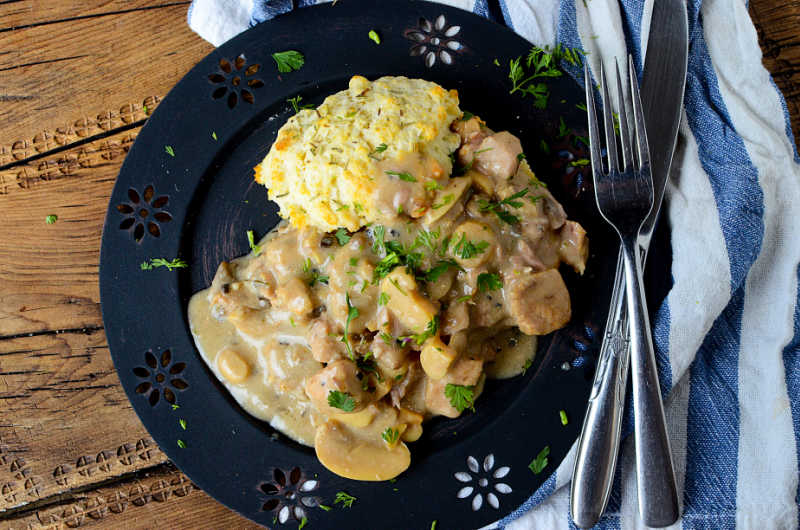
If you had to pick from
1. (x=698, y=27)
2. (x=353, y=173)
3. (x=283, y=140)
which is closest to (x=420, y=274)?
(x=353, y=173)

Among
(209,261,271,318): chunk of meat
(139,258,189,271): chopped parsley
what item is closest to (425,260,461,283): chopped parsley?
(209,261,271,318): chunk of meat

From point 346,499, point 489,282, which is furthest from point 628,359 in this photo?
point 346,499

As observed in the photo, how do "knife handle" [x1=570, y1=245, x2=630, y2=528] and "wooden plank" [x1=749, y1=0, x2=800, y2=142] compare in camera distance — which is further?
"wooden plank" [x1=749, y1=0, x2=800, y2=142]

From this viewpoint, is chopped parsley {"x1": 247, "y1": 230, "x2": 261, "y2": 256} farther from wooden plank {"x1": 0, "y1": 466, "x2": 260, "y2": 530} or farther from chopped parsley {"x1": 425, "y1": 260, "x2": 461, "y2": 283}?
wooden plank {"x1": 0, "y1": 466, "x2": 260, "y2": 530}

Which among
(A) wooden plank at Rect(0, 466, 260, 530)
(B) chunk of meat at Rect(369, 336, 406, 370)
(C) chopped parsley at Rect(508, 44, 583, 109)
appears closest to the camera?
(B) chunk of meat at Rect(369, 336, 406, 370)

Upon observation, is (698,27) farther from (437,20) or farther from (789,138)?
(437,20)

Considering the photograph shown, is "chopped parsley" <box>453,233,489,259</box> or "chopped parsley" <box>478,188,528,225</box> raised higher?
"chopped parsley" <box>478,188,528,225</box>

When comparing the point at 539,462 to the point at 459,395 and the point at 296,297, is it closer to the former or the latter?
the point at 459,395
